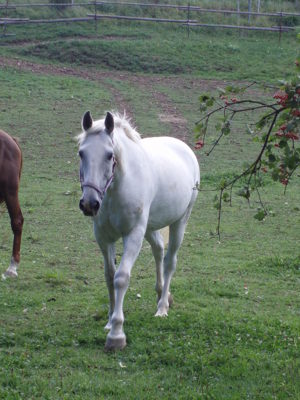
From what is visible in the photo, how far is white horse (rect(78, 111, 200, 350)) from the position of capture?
17.1 feet

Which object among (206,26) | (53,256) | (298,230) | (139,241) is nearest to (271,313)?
(139,241)

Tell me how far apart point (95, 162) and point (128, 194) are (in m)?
0.58

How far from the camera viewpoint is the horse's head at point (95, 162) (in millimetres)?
5020

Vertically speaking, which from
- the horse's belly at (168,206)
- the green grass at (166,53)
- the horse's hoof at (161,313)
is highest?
the horse's belly at (168,206)

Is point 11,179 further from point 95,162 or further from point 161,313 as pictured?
point 95,162

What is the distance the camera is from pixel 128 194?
222 inches

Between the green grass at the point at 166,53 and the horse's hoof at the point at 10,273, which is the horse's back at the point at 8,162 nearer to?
the horse's hoof at the point at 10,273

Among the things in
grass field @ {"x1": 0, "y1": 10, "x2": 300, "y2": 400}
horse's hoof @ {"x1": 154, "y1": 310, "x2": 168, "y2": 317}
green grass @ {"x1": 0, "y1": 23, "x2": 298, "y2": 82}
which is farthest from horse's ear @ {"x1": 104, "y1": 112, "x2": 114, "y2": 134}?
green grass @ {"x1": 0, "y1": 23, "x2": 298, "y2": 82}

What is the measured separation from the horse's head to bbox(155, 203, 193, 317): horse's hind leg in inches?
65.8

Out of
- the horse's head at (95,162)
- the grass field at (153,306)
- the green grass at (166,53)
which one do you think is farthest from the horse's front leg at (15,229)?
the green grass at (166,53)

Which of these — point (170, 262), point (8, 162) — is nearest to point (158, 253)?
point (170, 262)

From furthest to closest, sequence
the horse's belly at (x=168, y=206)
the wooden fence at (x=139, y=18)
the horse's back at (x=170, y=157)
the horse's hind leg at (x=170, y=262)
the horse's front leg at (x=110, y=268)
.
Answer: the wooden fence at (x=139, y=18), the horse's hind leg at (x=170, y=262), the horse's back at (x=170, y=157), the horse's belly at (x=168, y=206), the horse's front leg at (x=110, y=268)

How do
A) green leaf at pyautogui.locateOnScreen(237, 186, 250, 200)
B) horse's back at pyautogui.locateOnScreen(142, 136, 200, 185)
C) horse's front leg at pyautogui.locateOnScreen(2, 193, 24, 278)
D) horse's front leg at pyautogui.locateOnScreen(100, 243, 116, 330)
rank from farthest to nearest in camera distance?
horse's front leg at pyautogui.locateOnScreen(2, 193, 24, 278) → horse's back at pyautogui.locateOnScreen(142, 136, 200, 185) → horse's front leg at pyautogui.locateOnScreen(100, 243, 116, 330) → green leaf at pyautogui.locateOnScreen(237, 186, 250, 200)

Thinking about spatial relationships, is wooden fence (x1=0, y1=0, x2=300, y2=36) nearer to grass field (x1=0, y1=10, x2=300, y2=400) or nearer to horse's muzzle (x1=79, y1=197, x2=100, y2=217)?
grass field (x1=0, y1=10, x2=300, y2=400)
